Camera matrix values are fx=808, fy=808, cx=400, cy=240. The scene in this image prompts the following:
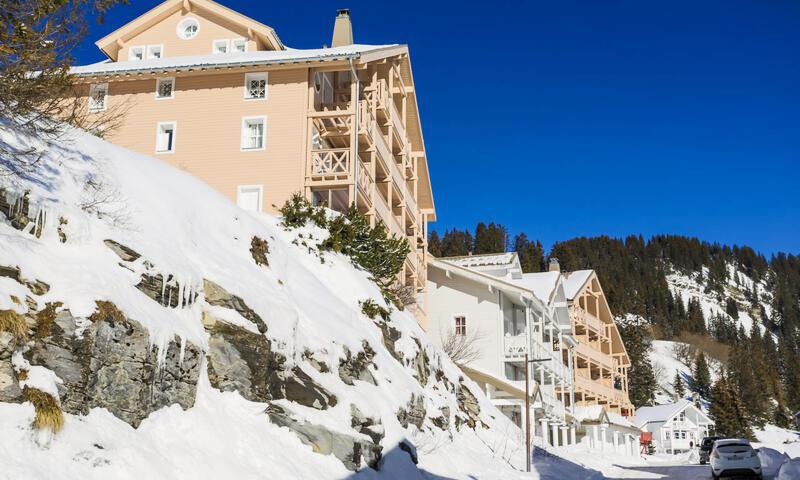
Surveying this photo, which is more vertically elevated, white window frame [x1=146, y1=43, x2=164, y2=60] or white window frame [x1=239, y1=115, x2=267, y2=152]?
white window frame [x1=146, y1=43, x2=164, y2=60]

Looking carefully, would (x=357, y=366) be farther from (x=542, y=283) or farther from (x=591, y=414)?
(x=591, y=414)

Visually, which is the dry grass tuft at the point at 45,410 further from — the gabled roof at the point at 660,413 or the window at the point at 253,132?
the gabled roof at the point at 660,413

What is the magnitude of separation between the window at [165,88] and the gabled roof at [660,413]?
68428mm

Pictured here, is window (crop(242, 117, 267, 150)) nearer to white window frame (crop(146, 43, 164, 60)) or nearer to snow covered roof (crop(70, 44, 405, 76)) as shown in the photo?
snow covered roof (crop(70, 44, 405, 76))

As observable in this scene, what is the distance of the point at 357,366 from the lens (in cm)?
1769

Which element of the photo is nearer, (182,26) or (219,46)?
(219,46)

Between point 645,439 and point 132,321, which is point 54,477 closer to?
point 132,321

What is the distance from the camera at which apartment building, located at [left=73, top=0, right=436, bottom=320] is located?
30.1m

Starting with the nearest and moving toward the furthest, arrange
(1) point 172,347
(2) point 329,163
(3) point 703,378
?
(1) point 172,347 < (2) point 329,163 < (3) point 703,378

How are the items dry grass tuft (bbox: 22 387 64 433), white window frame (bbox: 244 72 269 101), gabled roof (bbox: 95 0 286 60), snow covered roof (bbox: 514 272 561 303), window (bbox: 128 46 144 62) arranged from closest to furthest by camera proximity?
dry grass tuft (bbox: 22 387 64 433) → white window frame (bbox: 244 72 269 101) → gabled roof (bbox: 95 0 286 60) → window (bbox: 128 46 144 62) → snow covered roof (bbox: 514 272 561 303)

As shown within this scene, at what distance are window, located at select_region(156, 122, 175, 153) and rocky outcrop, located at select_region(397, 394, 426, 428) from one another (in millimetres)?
16592

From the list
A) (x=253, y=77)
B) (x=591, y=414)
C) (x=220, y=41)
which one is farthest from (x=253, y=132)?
(x=591, y=414)

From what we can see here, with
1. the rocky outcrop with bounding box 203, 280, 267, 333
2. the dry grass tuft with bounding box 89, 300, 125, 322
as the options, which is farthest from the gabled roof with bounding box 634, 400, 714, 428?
the dry grass tuft with bounding box 89, 300, 125, 322

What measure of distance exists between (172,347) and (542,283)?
40.9 meters
